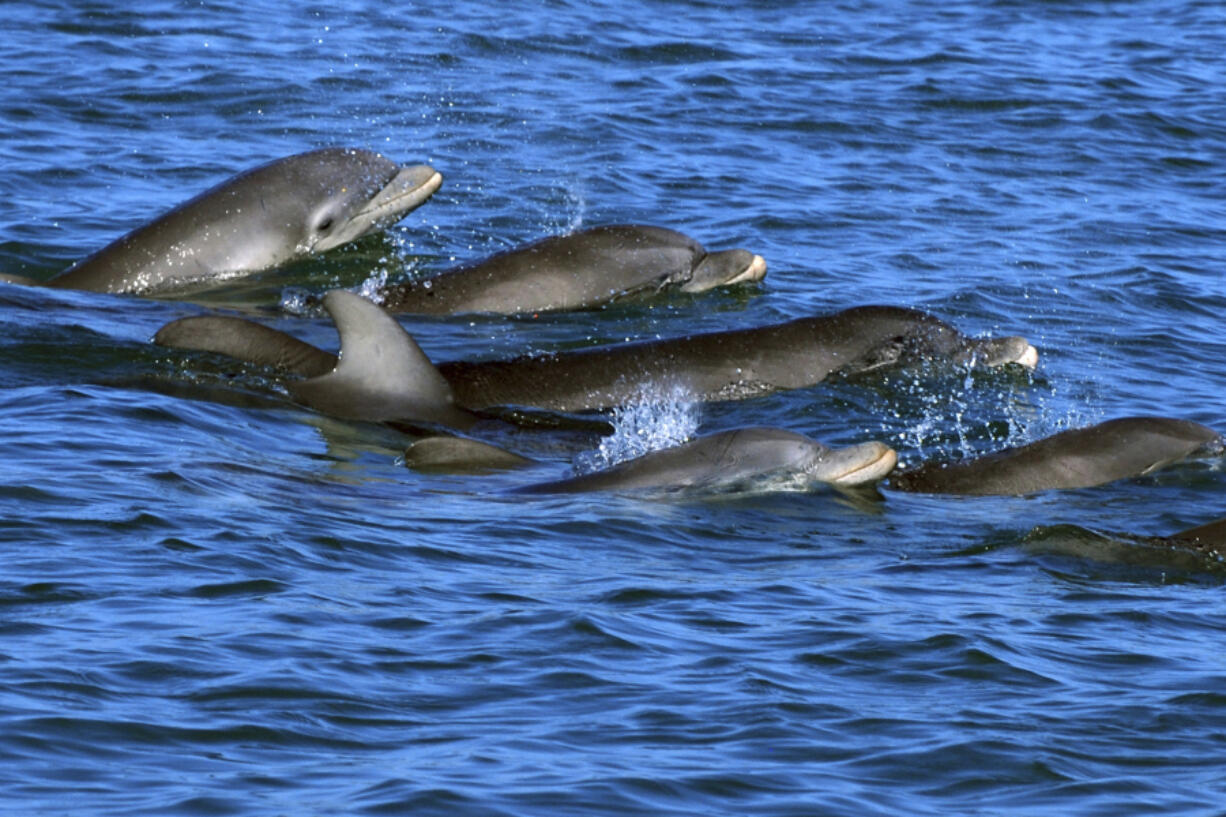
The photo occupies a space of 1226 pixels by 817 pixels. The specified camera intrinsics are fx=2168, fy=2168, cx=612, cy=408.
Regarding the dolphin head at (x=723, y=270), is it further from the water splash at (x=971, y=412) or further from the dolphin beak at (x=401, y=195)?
the water splash at (x=971, y=412)

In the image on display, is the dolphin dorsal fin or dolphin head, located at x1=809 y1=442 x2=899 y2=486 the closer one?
dolphin head, located at x1=809 y1=442 x2=899 y2=486

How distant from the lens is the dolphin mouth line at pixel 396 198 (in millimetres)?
16484

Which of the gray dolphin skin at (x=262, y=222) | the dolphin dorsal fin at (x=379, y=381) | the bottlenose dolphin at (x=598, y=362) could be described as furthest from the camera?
the gray dolphin skin at (x=262, y=222)

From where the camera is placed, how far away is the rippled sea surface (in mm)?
7496

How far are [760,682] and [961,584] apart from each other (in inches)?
77.9

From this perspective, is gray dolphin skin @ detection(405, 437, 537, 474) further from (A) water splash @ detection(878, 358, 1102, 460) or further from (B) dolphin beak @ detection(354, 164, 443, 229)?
(B) dolphin beak @ detection(354, 164, 443, 229)

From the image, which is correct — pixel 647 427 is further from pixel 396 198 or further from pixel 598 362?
pixel 396 198

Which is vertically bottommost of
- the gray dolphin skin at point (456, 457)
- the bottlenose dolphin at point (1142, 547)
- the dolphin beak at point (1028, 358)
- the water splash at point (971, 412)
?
the water splash at point (971, 412)

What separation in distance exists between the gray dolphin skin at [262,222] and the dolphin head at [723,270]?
2.12m

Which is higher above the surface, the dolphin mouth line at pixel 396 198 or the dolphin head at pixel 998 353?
the dolphin mouth line at pixel 396 198

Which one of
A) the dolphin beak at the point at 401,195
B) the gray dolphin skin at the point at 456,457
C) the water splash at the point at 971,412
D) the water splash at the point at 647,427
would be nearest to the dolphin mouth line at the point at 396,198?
the dolphin beak at the point at 401,195

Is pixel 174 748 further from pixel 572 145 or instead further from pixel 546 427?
pixel 572 145

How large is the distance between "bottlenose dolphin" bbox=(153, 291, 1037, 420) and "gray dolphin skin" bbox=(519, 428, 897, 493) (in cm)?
176

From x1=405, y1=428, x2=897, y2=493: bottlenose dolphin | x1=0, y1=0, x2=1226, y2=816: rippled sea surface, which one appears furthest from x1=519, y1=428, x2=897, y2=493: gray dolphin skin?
x1=0, y1=0, x2=1226, y2=816: rippled sea surface
